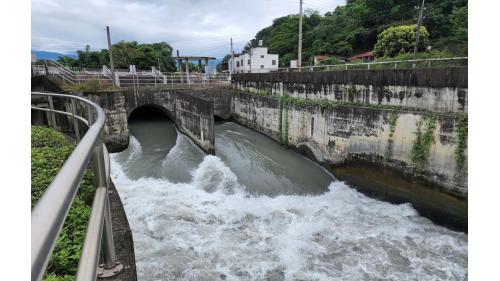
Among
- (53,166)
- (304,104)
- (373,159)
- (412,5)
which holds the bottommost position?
(373,159)

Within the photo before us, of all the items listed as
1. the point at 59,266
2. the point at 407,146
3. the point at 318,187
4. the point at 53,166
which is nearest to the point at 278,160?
the point at 318,187

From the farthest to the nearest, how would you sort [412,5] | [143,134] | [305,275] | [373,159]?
[412,5] → [143,134] → [373,159] → [305,275]

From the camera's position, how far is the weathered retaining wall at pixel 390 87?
27.3 feet

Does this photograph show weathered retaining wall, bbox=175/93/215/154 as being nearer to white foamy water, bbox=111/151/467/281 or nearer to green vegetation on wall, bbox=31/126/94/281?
white foamy water, bbox=111/151/467/281

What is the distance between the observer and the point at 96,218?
42.8 inches

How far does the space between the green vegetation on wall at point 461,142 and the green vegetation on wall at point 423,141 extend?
63cm

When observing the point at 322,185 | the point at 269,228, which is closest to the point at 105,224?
the point at 269,228

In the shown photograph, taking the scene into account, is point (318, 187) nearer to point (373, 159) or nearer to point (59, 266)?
point (373, 159)

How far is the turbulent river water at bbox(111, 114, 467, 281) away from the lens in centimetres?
629

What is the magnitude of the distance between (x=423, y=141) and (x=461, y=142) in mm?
947

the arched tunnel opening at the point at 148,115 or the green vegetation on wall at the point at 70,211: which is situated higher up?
the arched tunnel opening at the point at 148,115

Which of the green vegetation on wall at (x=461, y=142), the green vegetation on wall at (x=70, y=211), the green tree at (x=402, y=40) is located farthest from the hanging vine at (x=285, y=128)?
the green tree at (x=402, y=40)

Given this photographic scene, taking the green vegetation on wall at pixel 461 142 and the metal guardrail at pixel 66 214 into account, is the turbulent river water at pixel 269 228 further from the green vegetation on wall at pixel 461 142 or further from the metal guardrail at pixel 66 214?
the metal guardrail at pixel 66 214

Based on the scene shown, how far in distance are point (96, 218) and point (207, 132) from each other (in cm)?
1152
